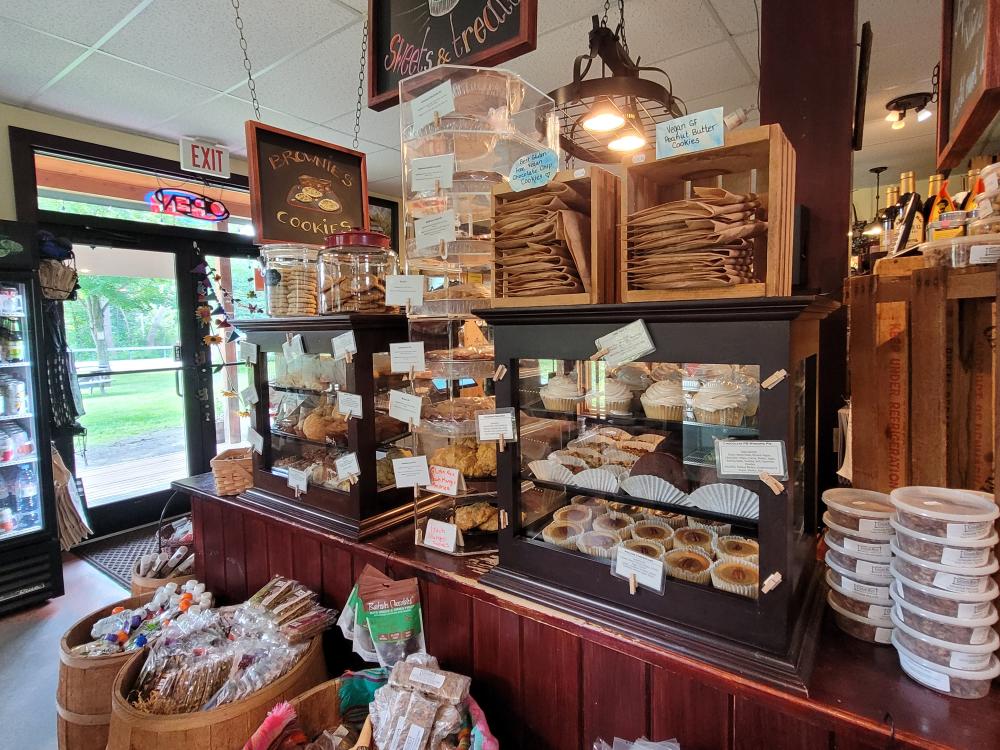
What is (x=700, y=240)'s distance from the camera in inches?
43.5

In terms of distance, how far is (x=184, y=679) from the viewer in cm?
160

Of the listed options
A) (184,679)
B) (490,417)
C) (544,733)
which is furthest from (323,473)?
(544,733)

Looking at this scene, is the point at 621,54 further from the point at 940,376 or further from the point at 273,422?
the point at 273,422

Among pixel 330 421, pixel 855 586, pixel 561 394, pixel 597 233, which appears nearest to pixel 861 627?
pixel 855 586

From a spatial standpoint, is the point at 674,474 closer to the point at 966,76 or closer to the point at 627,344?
the point at 627,344

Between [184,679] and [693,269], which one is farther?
[184,679]

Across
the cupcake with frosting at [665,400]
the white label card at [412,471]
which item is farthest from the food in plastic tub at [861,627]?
the white label card at [412,471]

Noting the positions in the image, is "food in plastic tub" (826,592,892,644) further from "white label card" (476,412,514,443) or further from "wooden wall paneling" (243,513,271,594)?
"wooden wall paneling" (243,513,271,594)

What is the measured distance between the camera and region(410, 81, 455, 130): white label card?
1.50 meters

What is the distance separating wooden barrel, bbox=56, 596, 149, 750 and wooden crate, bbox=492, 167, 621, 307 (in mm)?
1831

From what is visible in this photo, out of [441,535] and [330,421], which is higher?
[330,421]

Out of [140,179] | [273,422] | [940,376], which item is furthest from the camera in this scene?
[140,179]

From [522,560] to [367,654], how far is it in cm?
62

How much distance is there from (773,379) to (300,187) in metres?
2.11
